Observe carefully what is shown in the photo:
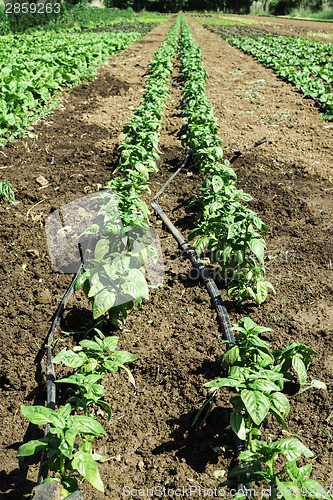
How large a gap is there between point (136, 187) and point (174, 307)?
1.59 metres

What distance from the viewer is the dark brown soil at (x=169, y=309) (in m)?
2.23

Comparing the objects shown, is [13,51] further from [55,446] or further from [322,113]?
[55,446]

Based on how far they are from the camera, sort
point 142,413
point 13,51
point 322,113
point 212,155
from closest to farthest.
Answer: point 142,413, point 212,155, point 322,113, point 13,51

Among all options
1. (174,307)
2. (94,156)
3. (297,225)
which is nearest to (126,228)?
(174,307)

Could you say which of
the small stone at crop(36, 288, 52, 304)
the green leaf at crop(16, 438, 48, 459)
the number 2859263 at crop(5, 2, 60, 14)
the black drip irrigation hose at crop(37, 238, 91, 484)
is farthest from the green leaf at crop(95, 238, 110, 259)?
the number 2859263 at crop(5, 2, 60, 14)

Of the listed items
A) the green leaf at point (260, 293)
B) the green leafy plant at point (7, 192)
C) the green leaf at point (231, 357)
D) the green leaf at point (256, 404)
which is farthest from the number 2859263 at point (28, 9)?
the green leaf at point (256, 404)

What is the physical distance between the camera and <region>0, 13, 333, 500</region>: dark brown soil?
223 centimetres

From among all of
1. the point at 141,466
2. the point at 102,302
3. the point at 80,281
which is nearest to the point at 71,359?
the point at 102,302

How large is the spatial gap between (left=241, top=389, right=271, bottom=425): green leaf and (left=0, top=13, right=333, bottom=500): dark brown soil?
0.62 m

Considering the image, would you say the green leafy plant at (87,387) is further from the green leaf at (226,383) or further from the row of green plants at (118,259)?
the green leaf at (226,383)

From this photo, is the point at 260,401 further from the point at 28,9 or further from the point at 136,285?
the point at 28,9

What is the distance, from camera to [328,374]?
262 cm

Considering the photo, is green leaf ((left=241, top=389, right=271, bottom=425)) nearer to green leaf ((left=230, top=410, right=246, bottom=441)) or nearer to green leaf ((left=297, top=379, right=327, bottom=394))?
green leaf ((left=230, top=410, right=246, bottom=441))

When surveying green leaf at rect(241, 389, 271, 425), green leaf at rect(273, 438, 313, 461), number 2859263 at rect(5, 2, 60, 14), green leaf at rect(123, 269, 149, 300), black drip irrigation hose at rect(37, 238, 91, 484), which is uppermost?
number 2859263 at rect(5, 2, 60, 14)
